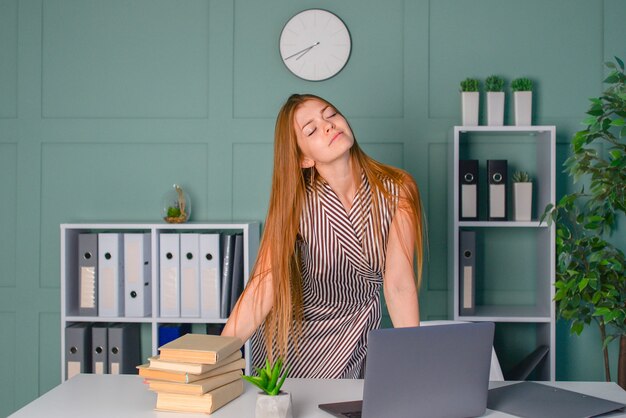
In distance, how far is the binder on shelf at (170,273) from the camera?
11.3 feet

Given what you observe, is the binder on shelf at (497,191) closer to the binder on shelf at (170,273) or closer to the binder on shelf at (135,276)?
the binder on shelf at (170,273)

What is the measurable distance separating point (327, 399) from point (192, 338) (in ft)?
1.23

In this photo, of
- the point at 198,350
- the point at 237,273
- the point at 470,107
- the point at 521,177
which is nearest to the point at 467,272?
the point at 521,177

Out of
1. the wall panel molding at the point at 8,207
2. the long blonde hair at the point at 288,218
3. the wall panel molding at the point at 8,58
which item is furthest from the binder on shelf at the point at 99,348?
the long blonde hair at the point at 288,218

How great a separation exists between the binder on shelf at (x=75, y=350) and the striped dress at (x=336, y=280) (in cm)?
147

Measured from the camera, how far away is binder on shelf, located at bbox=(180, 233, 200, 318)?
3428 mm

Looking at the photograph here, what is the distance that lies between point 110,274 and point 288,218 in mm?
1673

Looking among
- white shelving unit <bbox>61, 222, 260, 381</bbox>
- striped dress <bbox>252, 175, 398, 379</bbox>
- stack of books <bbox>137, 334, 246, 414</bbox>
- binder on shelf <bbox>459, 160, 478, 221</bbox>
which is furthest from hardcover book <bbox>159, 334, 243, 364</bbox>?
binder on shelf <bbox>459, 160, 478, 221</bbox>

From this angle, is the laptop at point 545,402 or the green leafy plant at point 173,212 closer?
the laptop at point 545,402

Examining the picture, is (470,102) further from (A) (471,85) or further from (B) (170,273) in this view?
(B) (170,273)

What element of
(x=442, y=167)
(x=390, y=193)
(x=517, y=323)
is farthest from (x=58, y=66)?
(x=517, y=323)

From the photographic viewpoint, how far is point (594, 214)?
3260 mm

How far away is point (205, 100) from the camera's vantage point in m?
3.80

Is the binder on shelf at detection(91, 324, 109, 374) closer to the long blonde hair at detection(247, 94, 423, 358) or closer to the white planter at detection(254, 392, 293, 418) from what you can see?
the long blonde hair at detection(247, 94, 423, 358)
